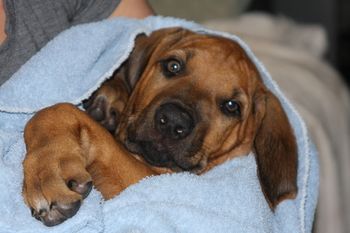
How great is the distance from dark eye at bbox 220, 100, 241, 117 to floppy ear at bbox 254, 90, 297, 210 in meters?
0.09

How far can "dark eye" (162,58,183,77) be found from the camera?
250 centimetres

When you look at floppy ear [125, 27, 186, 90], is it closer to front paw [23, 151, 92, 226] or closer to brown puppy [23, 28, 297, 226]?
brown puppy [23, 28, 297, 226]

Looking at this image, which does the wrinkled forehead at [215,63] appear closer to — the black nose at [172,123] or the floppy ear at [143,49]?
the floppy ear at [143,49]

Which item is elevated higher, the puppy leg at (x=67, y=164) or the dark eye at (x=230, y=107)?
the puppy leg at (x=67, y=164)

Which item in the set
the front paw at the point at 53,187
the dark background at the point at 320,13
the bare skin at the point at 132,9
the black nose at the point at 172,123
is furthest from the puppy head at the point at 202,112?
the dark background at the point at 320,13

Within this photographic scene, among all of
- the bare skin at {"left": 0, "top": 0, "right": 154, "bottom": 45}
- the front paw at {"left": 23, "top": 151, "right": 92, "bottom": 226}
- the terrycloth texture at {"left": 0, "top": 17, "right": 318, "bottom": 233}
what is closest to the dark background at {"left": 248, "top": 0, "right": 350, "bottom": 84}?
the bare skin at {"left": 0, "top": 0, "right": 154, "bottom": 45}

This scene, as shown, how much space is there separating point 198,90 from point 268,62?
1.83 metres

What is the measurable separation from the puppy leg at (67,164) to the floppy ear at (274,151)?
42 cm

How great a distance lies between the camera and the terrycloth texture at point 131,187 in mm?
1837

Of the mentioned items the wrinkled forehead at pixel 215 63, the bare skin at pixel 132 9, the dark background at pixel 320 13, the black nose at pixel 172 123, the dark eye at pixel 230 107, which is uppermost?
the bare skin at pixel 132 9

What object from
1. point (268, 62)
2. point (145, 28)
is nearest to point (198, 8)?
point (268, 62)

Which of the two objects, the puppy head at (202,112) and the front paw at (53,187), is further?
the puppy head at (202,112)

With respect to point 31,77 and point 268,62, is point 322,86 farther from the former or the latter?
point 31,77

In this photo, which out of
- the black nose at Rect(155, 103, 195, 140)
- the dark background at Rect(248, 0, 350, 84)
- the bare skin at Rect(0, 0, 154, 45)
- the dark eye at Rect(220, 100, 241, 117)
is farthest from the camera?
the dark background at Rect(248, 0, 350, 84)
